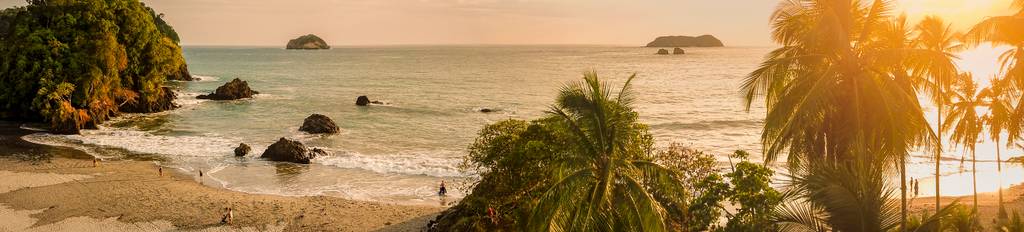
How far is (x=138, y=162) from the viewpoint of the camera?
41.5 meters

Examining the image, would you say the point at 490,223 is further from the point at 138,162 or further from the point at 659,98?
the point at 659,98

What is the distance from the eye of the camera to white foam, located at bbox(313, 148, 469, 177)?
40469mm

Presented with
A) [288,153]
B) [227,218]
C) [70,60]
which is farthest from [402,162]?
[70,60]

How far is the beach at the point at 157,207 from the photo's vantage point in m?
27.4

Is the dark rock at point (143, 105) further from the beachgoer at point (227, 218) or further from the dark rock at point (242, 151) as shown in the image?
the beachgoer at point (227, 218)

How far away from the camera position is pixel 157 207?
29922 mm

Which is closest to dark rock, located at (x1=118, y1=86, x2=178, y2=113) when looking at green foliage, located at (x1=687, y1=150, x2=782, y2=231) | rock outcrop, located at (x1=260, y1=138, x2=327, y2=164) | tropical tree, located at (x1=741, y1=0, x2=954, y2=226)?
rock outcrop, located at (x1=260, y1=138, x2=327, y2=164)

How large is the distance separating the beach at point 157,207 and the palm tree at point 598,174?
16015mm

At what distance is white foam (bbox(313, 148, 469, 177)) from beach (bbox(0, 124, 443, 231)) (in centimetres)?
820

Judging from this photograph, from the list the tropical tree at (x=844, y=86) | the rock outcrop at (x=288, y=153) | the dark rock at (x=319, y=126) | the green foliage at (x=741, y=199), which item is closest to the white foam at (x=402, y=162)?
the rock outcrop at (x=288, y=153)

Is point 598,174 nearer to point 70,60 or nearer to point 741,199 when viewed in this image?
point 741,199

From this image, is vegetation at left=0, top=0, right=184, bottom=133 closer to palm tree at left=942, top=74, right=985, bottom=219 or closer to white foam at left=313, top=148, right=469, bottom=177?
white foam at left=313, top=148, right=469, bottom=177

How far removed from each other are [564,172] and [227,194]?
25.8m

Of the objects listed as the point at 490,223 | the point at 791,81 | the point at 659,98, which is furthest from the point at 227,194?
the point at 659,98
